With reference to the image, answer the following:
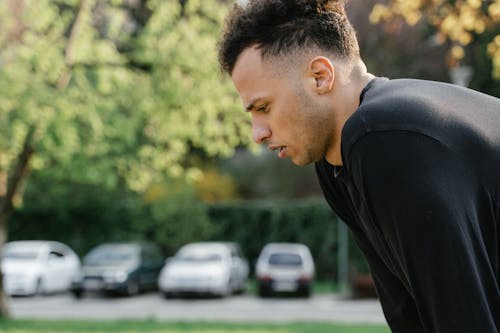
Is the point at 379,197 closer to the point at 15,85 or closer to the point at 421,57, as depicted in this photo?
the point at 15,85

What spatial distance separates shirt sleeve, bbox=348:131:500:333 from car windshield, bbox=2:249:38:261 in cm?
2376

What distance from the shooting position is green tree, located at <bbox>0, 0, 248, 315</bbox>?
12.9 meters

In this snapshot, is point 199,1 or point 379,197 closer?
point 379,197

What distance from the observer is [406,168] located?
1587mm

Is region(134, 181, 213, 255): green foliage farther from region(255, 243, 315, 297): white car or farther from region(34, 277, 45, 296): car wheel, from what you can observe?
region(34, 277, 45, 296): car wheel

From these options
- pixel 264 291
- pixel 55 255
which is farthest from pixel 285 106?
pixel 55 255

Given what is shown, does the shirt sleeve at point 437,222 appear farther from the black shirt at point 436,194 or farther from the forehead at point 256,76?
the forehead at point 256,76

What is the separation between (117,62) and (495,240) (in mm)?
12882

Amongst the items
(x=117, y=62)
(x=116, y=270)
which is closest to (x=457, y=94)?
(x=117, y=62)

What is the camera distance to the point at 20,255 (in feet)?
80.3

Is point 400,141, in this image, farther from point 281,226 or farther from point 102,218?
point 102,218

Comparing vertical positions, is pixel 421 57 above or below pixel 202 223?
above

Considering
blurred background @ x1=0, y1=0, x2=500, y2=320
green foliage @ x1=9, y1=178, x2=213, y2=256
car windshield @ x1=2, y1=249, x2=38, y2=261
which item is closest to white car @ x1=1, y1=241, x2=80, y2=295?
car windshield @ x1=2, y1=249, x2=38, y2=261

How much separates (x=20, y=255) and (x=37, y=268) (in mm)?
967
